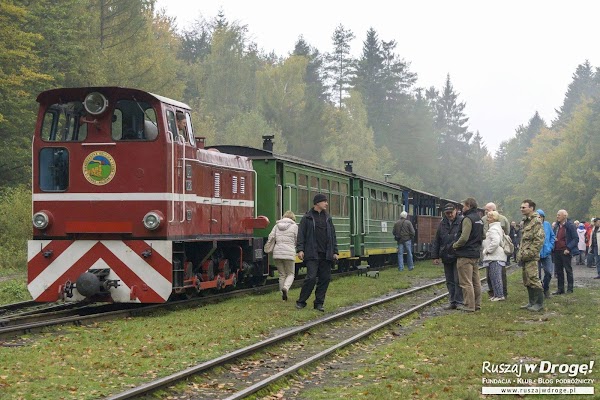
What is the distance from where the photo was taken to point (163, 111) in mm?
15078

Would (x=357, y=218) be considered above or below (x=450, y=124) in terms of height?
below

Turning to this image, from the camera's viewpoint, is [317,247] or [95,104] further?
[317,247]

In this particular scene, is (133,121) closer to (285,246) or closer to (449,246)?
(285,246)

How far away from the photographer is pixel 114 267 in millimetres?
14922

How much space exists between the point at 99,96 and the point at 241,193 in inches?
205

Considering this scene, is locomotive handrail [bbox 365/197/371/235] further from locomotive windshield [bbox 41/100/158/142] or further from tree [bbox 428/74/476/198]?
tree [bbox 428/74/476/198]

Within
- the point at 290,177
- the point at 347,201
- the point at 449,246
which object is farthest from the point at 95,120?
the point at 347,201

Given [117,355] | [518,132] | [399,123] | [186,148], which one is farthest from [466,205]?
[518,132]

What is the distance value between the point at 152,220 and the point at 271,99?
62.0 meters

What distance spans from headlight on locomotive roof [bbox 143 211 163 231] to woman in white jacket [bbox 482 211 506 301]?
21.6 ft

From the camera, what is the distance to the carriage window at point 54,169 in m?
15.2

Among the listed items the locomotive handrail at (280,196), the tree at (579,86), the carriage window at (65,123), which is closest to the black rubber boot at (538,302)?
the locomotive handrail at (280,196)

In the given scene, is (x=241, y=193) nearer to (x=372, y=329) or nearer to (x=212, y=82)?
(x=372, y=329)

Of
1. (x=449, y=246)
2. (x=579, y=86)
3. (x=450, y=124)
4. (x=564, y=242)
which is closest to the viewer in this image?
(x=449, y=246)
